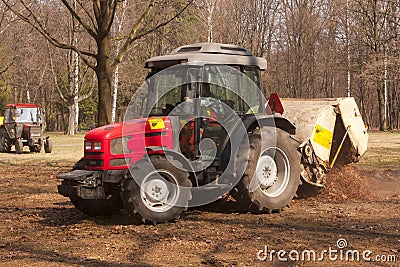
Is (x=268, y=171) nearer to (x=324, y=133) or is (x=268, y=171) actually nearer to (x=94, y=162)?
(x=324, y=133)

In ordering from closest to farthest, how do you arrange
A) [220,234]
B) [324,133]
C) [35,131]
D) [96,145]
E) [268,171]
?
[220,234], [96,145], [268,171], [324,133], [35,131]

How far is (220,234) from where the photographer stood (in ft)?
22.5

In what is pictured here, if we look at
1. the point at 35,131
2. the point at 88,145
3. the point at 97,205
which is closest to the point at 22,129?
the point at 35,131

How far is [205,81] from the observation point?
795 centimetres

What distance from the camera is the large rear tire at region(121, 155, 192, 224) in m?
7.19

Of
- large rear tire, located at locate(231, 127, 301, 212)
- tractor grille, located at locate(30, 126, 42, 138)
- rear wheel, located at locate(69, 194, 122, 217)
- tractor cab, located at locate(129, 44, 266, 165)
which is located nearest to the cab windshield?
tractor cab, located at locate(129, 44, 266, 165)

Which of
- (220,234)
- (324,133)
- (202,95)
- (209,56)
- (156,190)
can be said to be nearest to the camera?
(220,234)

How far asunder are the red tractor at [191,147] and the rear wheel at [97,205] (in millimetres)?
15

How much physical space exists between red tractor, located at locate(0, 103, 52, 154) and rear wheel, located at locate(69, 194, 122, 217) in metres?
15.7

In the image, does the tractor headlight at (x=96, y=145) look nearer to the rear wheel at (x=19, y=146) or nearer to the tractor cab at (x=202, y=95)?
the tractor cab at (x=202, y=95)

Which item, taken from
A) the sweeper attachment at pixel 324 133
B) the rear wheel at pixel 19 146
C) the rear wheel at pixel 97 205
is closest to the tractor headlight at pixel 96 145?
the rear wheel at pixel 97 205

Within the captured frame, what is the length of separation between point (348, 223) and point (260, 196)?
137 cm

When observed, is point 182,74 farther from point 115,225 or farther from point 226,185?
point 115,225

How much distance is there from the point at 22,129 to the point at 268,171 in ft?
59.8
